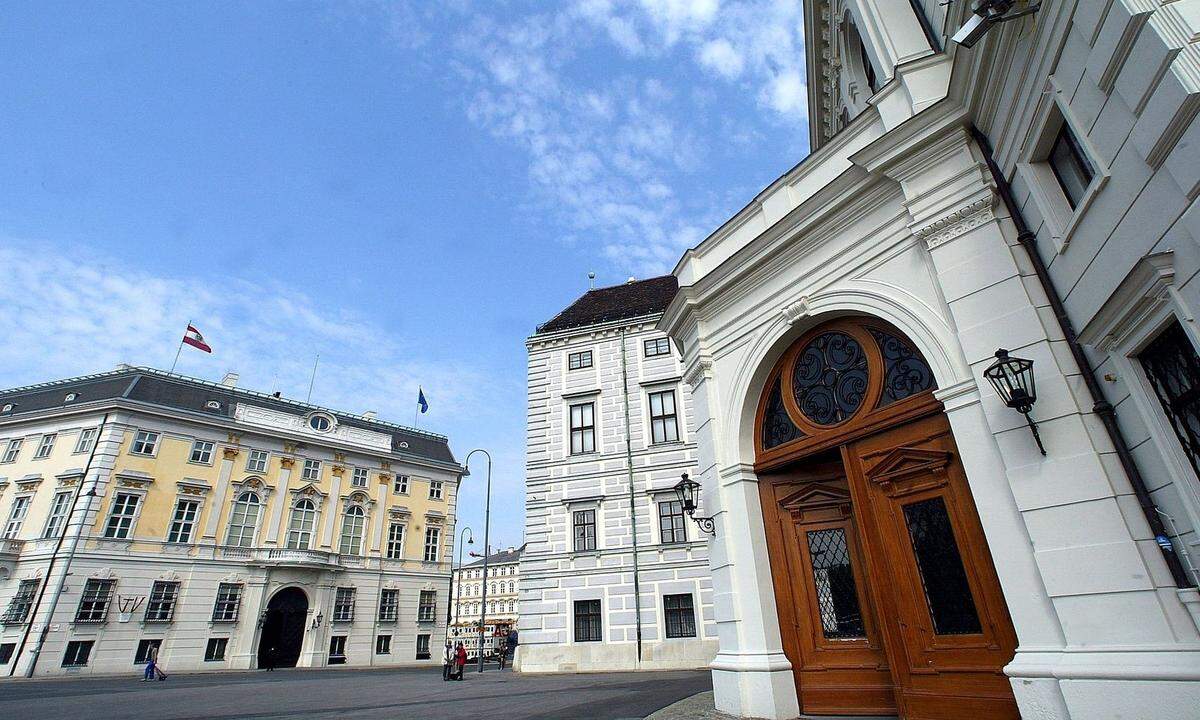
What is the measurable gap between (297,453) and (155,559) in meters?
8.68

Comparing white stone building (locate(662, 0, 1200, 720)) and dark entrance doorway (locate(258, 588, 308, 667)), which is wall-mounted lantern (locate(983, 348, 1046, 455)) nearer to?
white stone building (locate(662, 0, 1200, 720))

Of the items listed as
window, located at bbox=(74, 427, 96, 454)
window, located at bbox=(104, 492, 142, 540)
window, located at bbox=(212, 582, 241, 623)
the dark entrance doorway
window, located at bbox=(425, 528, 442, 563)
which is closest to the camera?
window, located at bbox=(104, 492, 142, 540)

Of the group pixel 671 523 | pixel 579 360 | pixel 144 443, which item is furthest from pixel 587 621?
pixel 144 443

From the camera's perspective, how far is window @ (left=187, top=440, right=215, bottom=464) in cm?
3284

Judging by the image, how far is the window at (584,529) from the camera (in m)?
21.2

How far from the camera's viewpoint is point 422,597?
39.2 m

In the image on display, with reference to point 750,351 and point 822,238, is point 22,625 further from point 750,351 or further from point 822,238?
point 822,238

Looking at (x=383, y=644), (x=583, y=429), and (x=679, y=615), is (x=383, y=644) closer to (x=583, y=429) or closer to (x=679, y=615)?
(x=583, y=429)

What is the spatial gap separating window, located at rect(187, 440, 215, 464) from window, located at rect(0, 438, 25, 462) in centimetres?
955

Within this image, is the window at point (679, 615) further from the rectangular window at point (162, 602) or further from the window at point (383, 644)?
the rectangular window at point (162, 602)

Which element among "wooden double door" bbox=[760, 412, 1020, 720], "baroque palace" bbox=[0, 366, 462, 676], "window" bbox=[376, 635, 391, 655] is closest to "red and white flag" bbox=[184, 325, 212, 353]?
"baroque palace" bbox=[0, 366, 462, 676]

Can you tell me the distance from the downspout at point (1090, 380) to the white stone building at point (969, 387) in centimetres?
2

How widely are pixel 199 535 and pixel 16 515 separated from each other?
921 cm

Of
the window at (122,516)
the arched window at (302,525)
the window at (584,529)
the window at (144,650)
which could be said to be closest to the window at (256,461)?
the arched window at (302,525)
